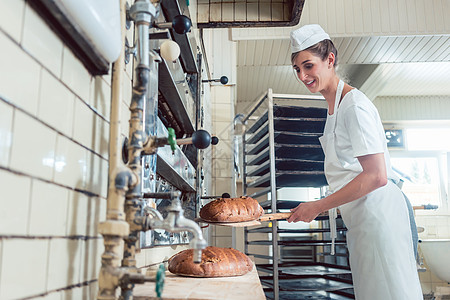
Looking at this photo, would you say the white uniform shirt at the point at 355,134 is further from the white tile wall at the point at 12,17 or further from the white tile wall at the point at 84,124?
the white tile wall at the point at 12,17

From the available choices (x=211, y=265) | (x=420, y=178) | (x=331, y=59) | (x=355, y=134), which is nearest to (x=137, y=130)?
(x=211, y=265)

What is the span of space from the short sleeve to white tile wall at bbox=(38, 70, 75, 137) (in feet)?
3.89

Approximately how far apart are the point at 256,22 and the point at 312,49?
2.78 feet

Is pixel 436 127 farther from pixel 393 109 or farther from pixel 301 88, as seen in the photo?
pixel 301 88

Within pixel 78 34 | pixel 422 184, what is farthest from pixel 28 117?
pixel 422 184

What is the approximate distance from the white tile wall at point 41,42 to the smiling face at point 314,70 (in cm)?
132

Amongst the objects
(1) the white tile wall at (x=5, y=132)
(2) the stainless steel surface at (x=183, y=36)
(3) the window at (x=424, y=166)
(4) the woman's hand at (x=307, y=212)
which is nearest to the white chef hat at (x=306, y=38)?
(2) the stainless steel surface at (x=183, y=36)

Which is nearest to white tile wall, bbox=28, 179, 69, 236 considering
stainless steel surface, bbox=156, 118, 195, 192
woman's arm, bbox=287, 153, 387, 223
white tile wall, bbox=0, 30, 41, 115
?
white tile wall, bbox=0, 30, 41, 115

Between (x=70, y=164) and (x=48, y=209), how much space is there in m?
0.11

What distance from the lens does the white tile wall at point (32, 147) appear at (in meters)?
0.52

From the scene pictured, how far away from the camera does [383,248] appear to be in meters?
1.60

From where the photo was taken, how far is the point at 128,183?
72cm

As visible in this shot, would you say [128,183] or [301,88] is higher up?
[301,88]

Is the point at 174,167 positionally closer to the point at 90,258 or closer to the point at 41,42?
the point at 90,258
